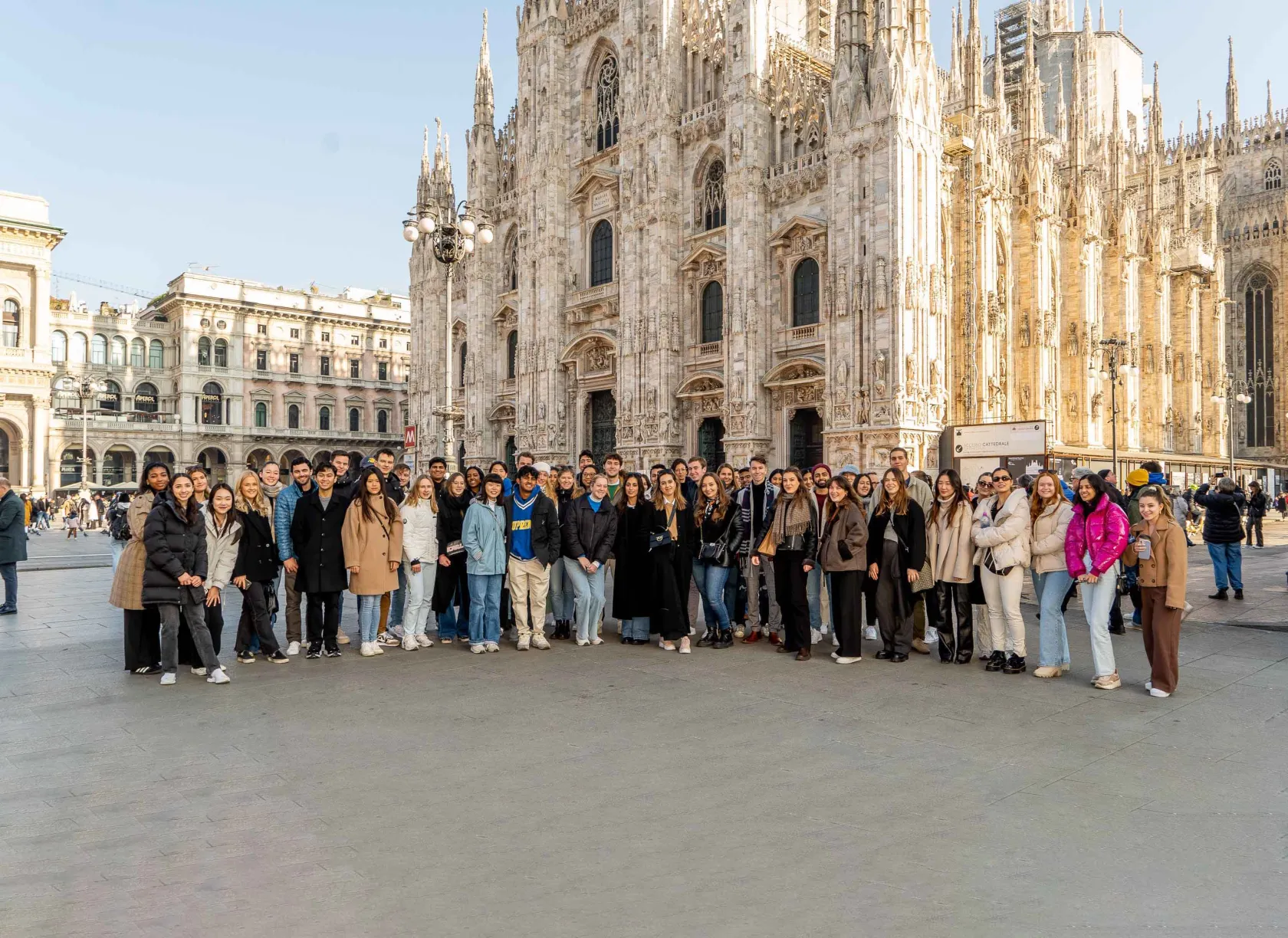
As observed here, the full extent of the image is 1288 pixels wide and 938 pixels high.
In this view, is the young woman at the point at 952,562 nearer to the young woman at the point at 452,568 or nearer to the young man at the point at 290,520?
the young woman at the point at 452,568

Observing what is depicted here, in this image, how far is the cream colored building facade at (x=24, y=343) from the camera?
4401cm

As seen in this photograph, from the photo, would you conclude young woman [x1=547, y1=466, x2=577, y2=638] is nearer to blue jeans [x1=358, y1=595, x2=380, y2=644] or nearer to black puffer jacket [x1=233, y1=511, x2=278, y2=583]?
blue jeans [x1=358, y1=595, x2=380, y2=644]

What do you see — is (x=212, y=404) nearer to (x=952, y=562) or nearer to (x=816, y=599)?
(x=816, y=599)

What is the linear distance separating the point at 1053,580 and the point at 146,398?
5728 cm

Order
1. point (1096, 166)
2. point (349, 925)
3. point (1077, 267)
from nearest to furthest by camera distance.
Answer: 1. point (349, 925)
2. point (1077, 267)
3. point (1096, 166)

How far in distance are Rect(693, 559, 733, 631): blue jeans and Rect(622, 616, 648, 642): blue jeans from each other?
2.26 feet

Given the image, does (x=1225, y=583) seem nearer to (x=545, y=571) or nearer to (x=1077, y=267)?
(x=545, y=571)

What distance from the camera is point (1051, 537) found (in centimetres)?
788

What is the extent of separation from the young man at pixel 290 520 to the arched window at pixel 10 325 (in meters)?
45.9

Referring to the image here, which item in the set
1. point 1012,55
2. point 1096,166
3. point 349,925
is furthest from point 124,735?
point 1012,55

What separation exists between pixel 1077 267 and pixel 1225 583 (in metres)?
24.4

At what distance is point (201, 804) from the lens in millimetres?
4680

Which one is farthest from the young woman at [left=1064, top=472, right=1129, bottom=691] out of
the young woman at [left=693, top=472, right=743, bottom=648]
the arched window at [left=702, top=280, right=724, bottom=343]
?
the arched window at [left=702, top=280, right=724, bottom=343]

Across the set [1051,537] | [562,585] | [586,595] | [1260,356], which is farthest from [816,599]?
[1260,356]
